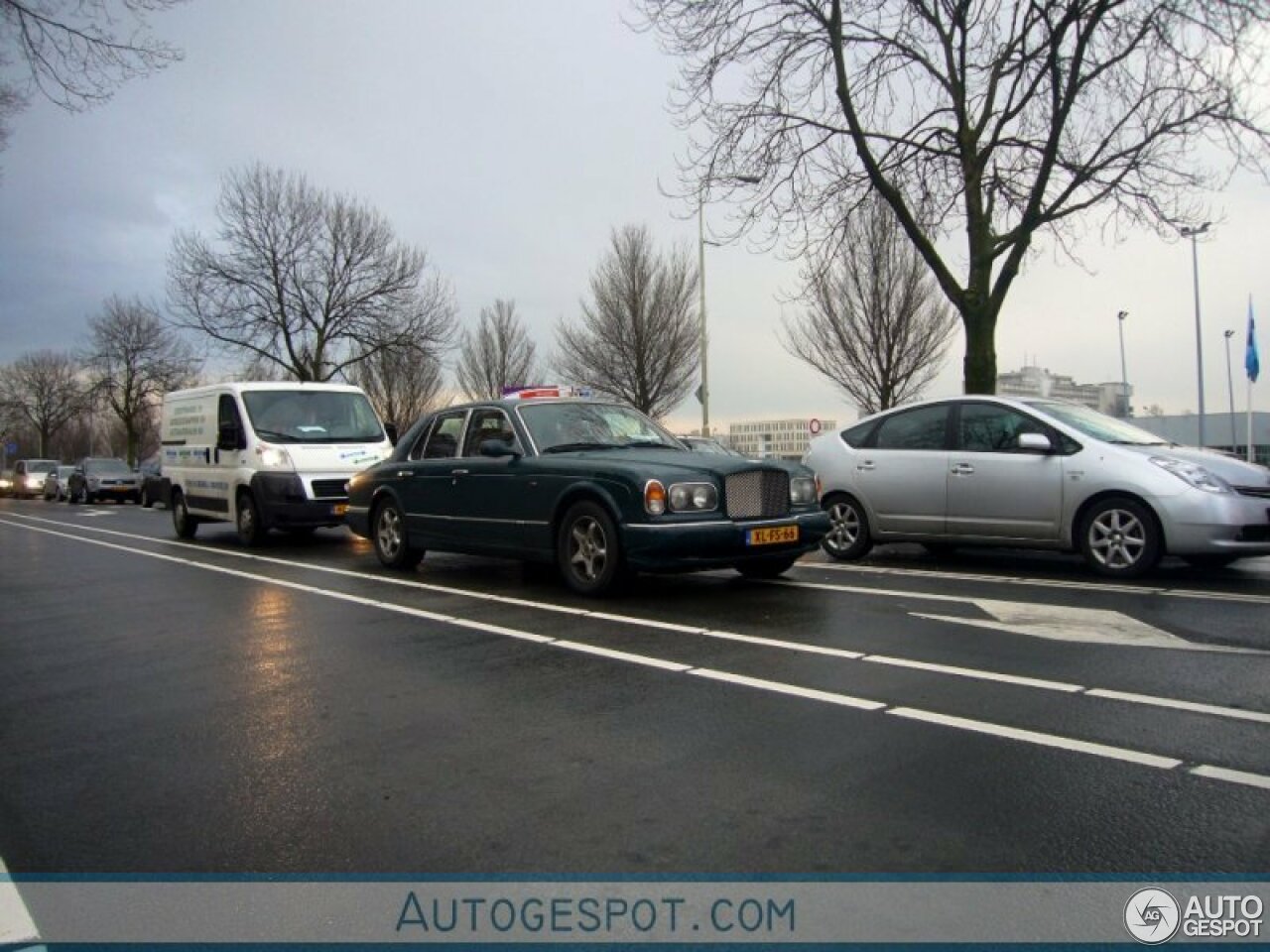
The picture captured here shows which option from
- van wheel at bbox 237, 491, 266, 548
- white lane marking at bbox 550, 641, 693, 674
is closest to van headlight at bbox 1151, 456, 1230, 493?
white lane marking at bbox 550, 641, 693, 674

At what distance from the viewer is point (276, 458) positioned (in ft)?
41.4

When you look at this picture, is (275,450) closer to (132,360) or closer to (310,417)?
(310,417)

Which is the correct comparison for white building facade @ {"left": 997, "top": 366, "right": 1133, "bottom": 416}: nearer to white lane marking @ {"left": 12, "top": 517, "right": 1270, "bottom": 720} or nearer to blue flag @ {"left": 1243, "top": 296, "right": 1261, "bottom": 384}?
blue flag @ {"left": 1243, "top": 296, "right": 1261, "bottom": 384}

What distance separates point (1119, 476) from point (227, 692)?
6.93m

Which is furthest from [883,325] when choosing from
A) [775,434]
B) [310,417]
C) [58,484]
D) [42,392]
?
[42,392]

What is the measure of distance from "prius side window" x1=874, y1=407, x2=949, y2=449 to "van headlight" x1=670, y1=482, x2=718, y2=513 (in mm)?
3007

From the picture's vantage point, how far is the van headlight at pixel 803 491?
26.2 feet

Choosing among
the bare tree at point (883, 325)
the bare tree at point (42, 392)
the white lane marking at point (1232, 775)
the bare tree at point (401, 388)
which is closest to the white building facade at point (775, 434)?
the bare tree at point (883, 325)

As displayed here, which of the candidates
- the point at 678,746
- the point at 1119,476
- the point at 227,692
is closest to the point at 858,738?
the point at 678,746

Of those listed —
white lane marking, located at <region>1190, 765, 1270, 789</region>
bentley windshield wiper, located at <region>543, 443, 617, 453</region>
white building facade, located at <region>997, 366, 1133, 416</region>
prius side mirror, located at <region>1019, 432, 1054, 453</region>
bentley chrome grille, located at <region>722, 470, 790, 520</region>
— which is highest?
white building facade, located at <region>997, 366, 1133, 416</region>

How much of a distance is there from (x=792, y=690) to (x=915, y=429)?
536 cm

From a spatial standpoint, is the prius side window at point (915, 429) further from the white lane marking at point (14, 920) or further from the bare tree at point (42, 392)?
the bare tree at point (42, 392)

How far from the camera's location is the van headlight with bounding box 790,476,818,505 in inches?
314

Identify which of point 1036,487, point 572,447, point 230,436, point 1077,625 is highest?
point 230,436
